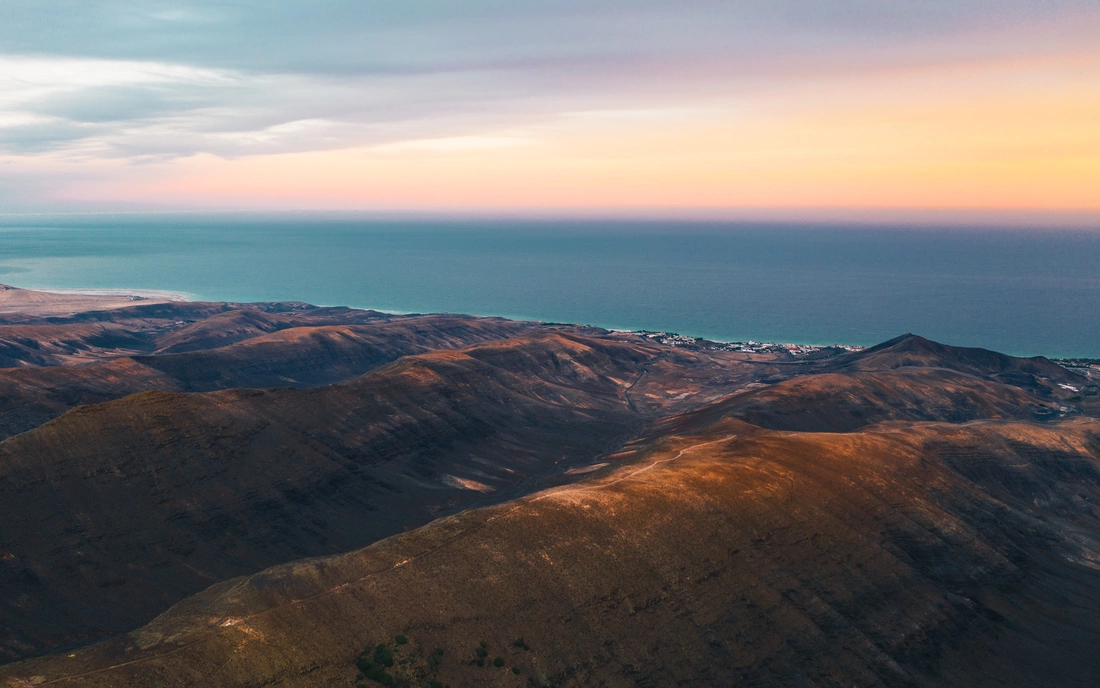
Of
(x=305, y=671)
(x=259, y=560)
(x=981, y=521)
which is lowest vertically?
(x=259, y=560)

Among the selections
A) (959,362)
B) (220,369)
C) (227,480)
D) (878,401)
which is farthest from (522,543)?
(959,362)

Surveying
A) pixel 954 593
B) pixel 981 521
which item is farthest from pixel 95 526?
pixel 981 521

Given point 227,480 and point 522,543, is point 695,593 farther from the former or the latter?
point 227,480

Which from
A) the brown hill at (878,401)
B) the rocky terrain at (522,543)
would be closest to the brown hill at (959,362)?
the brown hill at (878,401)

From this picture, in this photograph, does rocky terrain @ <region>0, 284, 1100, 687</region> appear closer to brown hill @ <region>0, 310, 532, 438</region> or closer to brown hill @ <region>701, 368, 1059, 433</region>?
brown hill @ <region>701, 368, 1059, 433</region>

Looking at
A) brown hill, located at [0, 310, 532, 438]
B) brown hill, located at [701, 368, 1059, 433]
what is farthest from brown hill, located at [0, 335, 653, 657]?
brown hill, located at [0, 310, 532, 438]

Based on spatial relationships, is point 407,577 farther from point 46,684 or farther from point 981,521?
point 981,521
